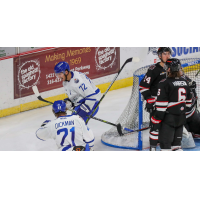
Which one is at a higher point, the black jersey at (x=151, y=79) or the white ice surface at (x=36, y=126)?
the black jersey at (x=151, y=79)

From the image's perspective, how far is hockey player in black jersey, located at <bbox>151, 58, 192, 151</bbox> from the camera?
3465 mm

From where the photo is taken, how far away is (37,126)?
17.9 ft

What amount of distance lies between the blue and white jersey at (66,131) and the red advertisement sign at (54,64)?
8.49ft

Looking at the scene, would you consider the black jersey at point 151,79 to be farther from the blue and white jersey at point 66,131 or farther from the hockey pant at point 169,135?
the blue and white jersey at point 66,131

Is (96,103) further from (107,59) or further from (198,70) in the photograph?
(107,59)

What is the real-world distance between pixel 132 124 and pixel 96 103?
1.71 ft

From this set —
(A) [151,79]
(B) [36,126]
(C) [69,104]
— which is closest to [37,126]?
(B) [36,126]

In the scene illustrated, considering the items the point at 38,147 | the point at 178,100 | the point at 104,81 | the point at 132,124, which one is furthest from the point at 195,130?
the point at 104,81

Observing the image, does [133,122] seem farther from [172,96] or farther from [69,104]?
[172,96]

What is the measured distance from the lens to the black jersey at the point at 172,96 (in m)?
3.45

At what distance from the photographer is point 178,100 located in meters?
3.49

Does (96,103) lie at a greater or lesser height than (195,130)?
greater

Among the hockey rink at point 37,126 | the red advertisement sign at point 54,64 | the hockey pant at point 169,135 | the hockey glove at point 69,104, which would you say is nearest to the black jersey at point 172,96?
the hockey pant at point 169,135

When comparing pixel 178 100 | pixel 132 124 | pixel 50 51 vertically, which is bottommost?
pixel 132 124
